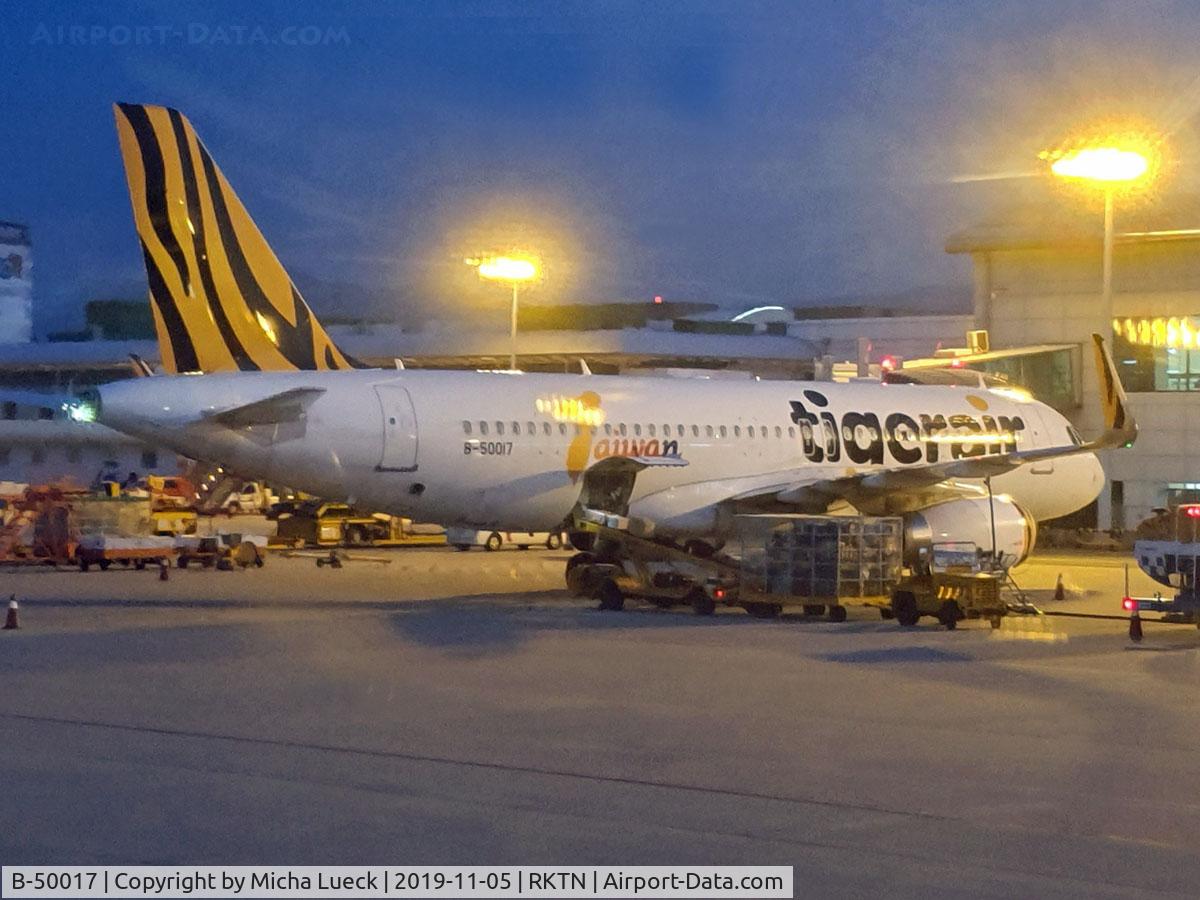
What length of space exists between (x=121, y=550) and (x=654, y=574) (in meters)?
14.6

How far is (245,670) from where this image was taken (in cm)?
1770

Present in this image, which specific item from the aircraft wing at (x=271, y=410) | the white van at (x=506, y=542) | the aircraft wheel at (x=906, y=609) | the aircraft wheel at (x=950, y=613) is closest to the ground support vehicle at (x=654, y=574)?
the aircraft wheel at (x=906, y=609)

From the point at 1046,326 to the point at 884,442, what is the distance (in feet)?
75.3

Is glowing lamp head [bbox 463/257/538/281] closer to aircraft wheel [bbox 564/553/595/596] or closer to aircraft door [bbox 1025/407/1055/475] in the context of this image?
aircraft door [bbox 1025/407/1055/475]

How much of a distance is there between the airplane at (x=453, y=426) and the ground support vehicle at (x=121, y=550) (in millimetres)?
8810

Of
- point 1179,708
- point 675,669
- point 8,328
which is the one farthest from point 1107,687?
point 8,328

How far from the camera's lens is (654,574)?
2605 centimetres

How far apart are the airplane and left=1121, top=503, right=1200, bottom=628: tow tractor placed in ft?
7.06

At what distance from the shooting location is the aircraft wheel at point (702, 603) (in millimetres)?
25109

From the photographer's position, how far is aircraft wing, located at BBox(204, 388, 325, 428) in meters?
23.9

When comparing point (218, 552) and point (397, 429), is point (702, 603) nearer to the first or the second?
point (397, 429)
